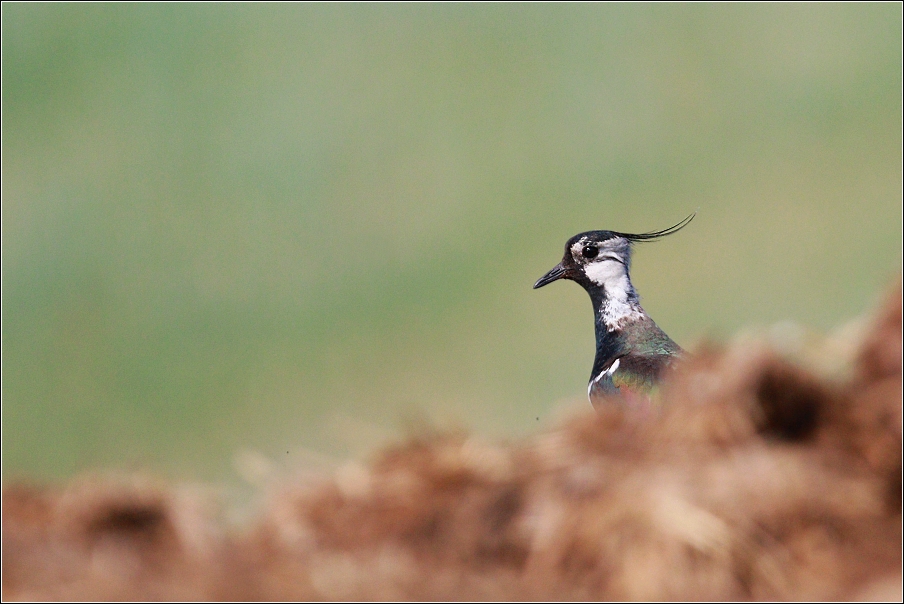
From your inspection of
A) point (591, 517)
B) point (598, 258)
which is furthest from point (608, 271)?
point (591, 517)

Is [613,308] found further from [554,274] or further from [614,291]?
[554,274]

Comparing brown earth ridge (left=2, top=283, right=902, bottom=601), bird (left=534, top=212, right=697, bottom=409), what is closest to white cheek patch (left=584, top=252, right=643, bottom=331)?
bird (left=534, top=212, right=697, bottom=409)

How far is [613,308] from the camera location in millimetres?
8383

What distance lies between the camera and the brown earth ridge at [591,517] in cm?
224

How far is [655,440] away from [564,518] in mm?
298

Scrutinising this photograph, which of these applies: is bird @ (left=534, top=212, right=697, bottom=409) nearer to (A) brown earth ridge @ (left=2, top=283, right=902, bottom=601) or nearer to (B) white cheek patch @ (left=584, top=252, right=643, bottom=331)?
(B) white cheek patch @ (left=584, top=252, right=643, bottom=331)

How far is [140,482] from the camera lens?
110 inches

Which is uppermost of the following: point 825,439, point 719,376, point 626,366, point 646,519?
point 626,366

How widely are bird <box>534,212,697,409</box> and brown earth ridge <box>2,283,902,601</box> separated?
4.50m

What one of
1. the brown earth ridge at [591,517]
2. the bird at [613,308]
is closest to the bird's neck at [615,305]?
the bird at [613,308]

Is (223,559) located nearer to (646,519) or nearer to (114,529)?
(114,529)

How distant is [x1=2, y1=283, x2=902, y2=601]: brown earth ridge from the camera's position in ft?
7.36

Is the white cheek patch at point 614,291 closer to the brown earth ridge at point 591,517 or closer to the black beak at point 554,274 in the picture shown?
the black beak at point 554,274

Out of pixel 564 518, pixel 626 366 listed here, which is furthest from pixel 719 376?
pixel 626 366
